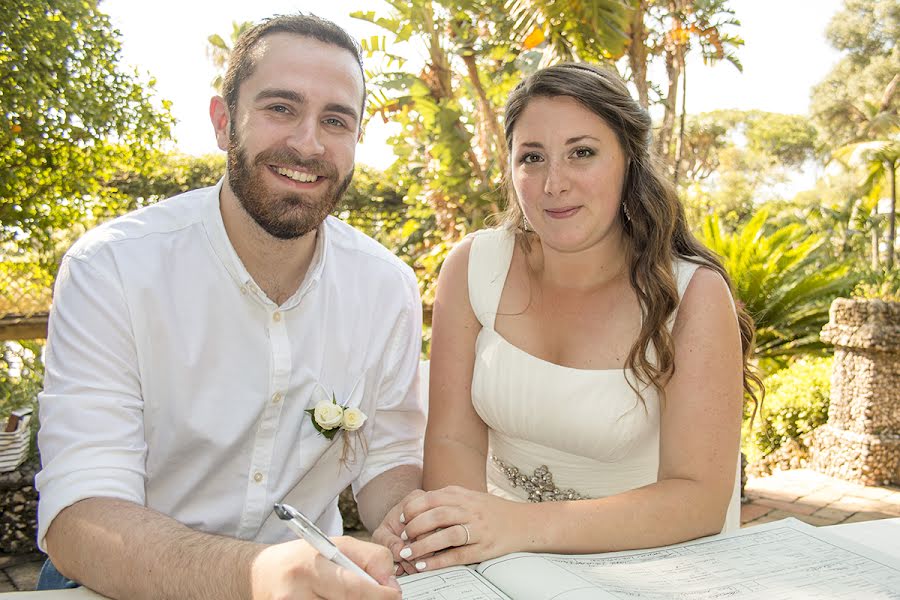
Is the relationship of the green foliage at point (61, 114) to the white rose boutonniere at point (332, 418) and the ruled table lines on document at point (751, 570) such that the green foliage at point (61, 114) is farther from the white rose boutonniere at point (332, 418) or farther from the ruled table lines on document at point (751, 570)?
the ruled table lines on document at point (751, 570)

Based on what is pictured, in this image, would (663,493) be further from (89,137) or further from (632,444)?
(89,137)

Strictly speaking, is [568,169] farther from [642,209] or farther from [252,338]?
[252,338]

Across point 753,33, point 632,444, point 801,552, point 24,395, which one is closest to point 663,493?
point 801,552

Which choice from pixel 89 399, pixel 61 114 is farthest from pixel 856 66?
pixel 89 399

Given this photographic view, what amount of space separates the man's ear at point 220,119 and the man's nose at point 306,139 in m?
0.22

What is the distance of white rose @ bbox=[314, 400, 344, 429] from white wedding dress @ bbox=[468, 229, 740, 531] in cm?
49

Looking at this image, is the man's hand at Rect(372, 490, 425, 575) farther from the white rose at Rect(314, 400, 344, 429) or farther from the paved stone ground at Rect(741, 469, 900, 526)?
the paved stone ground at Rect(741, 469, 900, 526)

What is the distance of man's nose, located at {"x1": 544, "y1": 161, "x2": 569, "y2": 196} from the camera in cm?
195

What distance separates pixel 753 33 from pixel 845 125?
3094cm

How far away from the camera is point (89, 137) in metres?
5.26

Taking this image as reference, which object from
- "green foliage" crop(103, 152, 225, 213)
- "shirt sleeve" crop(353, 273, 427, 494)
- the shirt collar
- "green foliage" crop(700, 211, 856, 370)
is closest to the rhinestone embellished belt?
"shirt sleeve" crop(353, 273, 427, 494)

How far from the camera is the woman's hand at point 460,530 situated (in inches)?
53.9

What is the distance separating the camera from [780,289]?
8.47 m

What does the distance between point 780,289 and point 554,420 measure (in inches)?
284
